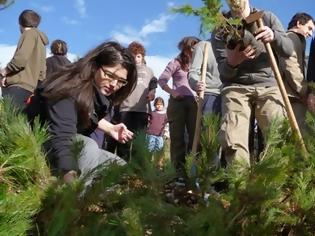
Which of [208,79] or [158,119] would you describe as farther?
[158,119]

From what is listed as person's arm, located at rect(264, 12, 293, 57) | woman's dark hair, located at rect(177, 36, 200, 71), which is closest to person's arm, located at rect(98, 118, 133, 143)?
person's arm, located at rect(264, 12, 293, 57)

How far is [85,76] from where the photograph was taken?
247cm

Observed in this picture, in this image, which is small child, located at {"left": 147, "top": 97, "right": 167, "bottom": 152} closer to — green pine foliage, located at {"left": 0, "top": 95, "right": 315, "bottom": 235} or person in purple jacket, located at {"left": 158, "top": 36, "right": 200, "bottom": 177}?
person in purple jacket, located at {"left": 158, "top": 36, "right": 200, "bottom": 177}

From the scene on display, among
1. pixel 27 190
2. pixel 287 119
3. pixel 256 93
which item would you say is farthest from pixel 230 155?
pixel 27 190

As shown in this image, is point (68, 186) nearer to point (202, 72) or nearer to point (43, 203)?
point (43, 203)

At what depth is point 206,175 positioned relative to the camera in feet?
5.80

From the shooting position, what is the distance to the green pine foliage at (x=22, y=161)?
1.58m

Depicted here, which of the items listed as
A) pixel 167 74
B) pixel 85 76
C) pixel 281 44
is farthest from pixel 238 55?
pixel 167 74

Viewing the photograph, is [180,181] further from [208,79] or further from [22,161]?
[208,79]

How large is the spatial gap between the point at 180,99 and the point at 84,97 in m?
2.50

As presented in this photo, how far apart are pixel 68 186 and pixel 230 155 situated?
1.23 m

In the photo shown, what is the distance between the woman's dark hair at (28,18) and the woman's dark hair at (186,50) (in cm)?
131

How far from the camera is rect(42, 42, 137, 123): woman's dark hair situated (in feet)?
7.72

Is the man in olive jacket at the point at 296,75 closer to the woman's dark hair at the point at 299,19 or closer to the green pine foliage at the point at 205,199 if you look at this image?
the woman's dark hair at the point at 299,19
